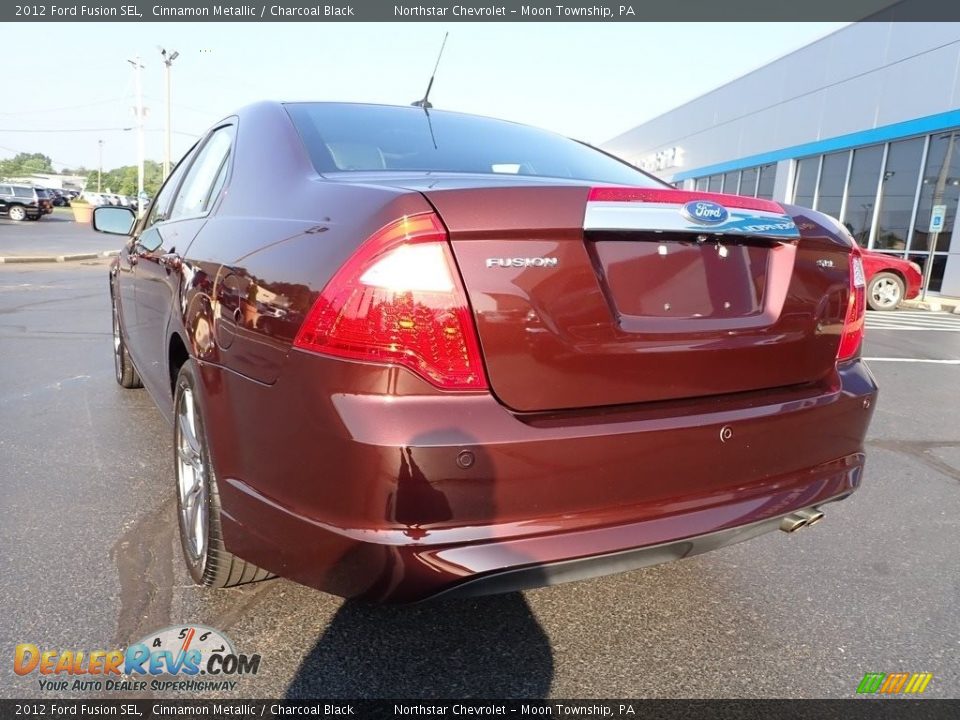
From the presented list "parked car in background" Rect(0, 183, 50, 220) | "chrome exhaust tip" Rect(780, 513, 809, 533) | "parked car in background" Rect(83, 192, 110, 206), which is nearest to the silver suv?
"parked car in background" Rect(0, 183, 50, 220)

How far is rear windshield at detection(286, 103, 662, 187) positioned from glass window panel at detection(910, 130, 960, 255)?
16.0 metres

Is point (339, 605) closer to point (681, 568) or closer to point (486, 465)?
point (486, 465)

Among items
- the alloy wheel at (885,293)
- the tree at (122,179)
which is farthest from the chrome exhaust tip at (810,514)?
the tree at (122,179)

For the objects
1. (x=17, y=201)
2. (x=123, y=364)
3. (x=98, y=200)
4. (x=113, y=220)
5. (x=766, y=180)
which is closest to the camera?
(x=113, y=220)

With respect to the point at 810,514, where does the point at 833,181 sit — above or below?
above

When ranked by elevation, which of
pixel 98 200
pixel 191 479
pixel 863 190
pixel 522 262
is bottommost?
pixel 98 200

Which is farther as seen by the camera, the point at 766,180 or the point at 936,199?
the point at 766,180

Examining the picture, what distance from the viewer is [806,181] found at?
2094 cm

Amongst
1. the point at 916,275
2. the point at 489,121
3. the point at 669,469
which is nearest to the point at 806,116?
the point at 916,275

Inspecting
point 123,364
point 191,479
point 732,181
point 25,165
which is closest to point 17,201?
point 732,181

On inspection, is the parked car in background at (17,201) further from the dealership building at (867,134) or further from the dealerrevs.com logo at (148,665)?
the dealerrevs.com logo at (148,665)

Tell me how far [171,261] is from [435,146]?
1120 millimetres

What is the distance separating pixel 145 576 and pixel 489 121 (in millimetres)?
2260

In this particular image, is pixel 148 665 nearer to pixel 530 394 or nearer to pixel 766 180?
pixel 530 394
